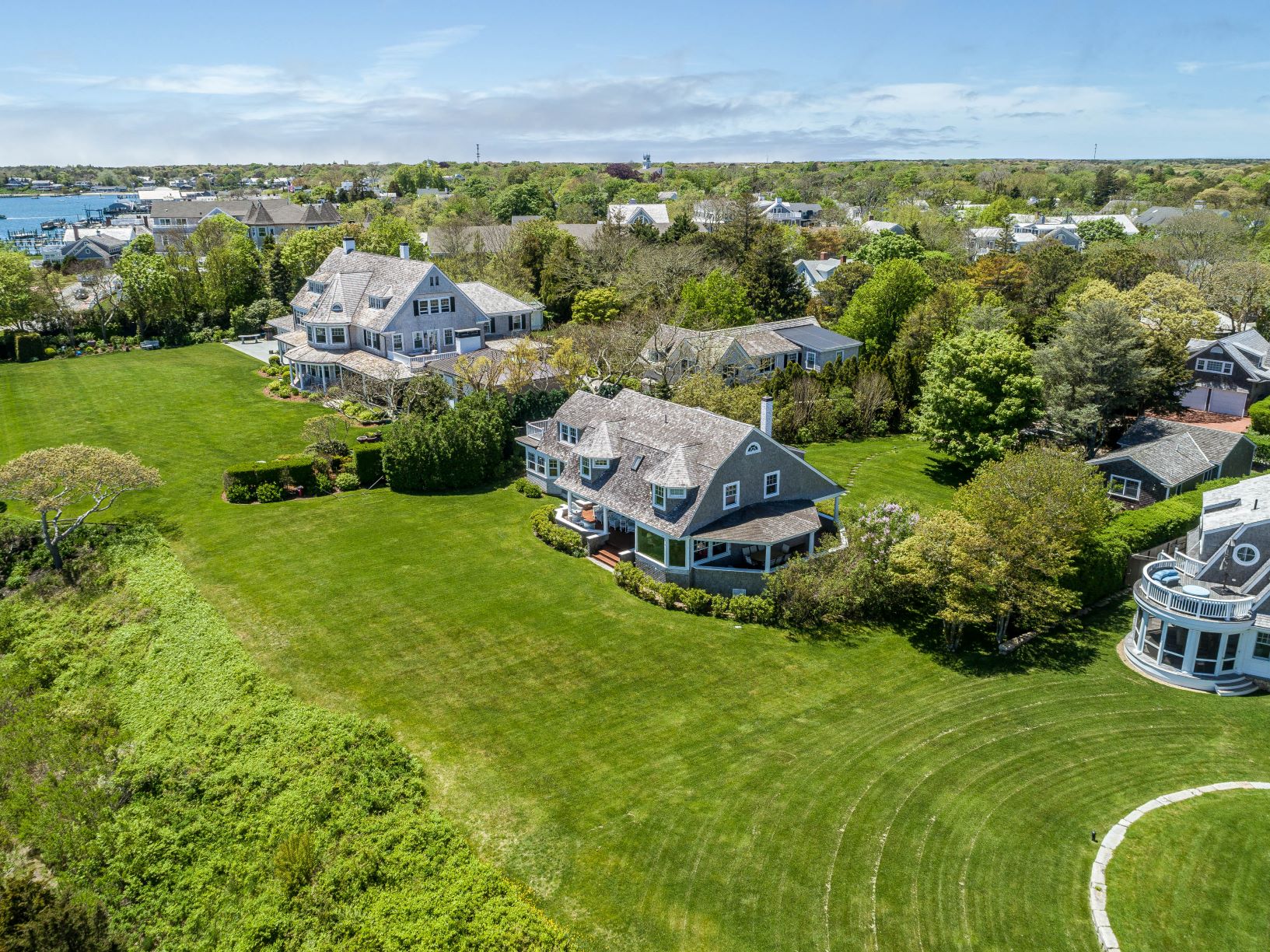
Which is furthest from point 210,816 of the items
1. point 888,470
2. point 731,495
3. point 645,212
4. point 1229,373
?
point 645,212

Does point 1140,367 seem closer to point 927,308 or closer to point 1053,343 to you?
point 1053,343

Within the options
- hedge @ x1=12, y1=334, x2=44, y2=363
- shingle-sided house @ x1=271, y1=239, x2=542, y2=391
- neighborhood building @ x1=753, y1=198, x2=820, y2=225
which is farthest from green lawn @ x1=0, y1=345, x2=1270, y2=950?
neighborhood building @ x1=753, y1=198, x2=820, y2=225

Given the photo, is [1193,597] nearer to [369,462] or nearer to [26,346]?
[369,462]

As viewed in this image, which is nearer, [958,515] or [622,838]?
[622,838]

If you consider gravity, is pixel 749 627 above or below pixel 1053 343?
below

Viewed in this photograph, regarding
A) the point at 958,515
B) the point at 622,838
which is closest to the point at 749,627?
the point at 958,515

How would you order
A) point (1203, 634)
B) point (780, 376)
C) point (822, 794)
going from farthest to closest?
point (780, 376), point (1203, 634), point (822, 794)

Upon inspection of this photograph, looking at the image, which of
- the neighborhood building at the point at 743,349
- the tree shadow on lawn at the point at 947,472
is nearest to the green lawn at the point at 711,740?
the tree shadow on lawn at the point at 947,472
